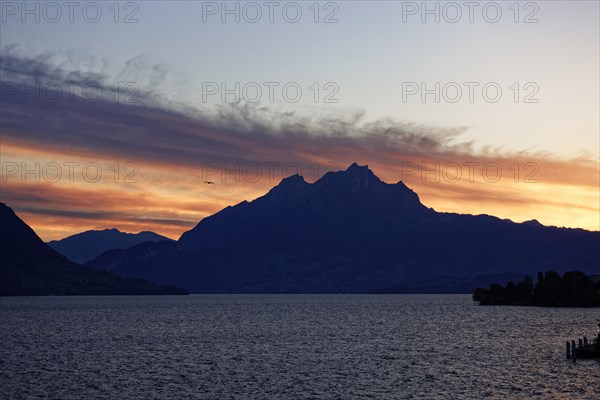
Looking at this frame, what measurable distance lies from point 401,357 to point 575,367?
101ft

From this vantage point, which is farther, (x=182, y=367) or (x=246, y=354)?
(x=246, y=354)

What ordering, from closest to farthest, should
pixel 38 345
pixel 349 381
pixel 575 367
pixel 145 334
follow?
pixel 349 381 < pixel 575 367 < pixel 38 345 < pixel 145 334

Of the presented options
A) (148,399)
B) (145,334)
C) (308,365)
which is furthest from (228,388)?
(145,334)

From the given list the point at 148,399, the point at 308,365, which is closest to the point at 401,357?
the point at 308,365

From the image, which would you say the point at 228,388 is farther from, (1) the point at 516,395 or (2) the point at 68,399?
(1) the point at 516,395

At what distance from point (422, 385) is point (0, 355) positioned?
82235mm

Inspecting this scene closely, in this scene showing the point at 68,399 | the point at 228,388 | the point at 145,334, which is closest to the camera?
the point at 68,399

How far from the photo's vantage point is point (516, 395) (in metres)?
94.5

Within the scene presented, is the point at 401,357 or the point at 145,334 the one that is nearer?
the point at 401,357

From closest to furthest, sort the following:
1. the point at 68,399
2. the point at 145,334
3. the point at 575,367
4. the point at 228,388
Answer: the point at 68,399
the point at 228,388
the point at 575,367
the point at 145,334

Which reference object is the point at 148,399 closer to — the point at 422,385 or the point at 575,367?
the point at 422,385

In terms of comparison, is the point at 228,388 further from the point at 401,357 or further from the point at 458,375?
the point at 401,357

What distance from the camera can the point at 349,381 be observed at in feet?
354

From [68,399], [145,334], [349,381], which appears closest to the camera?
[68,399]
